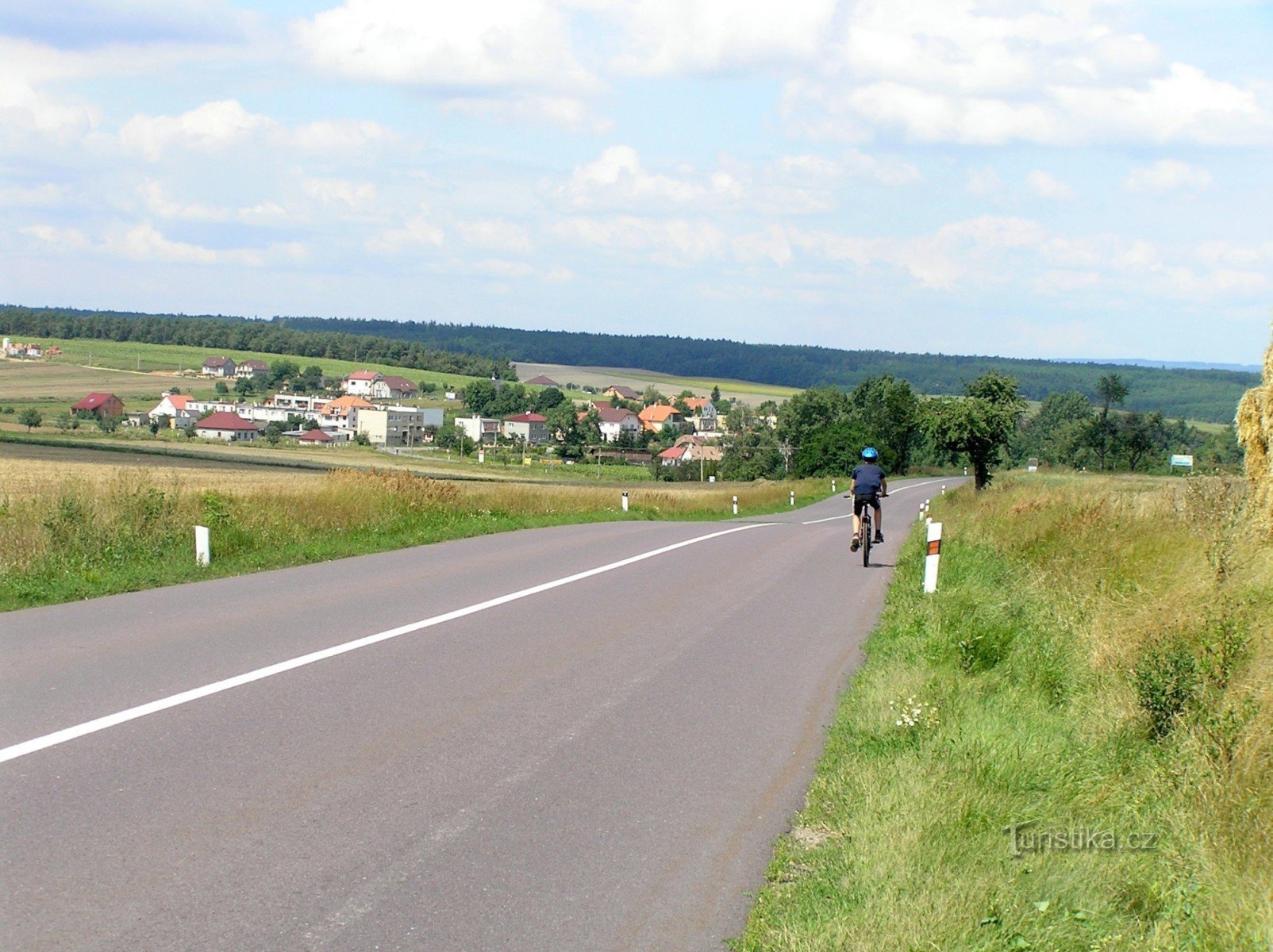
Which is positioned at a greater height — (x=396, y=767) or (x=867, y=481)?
(x=867, y=481)

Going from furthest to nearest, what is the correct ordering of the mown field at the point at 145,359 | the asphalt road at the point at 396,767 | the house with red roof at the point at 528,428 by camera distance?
the mown field at the point at 145,359 < the house with red roof at the point at 528,428 < the asphalt road at the point at 396,767

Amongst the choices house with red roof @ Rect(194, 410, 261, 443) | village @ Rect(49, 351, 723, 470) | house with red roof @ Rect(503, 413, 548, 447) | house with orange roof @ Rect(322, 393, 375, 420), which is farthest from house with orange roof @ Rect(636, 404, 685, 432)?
house with red roof @ Rect(194, 410, 261, 443)

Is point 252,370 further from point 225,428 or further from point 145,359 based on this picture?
point 225,428

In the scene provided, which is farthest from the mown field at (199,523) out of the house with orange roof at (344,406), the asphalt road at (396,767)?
the house with orange roof at (344,406)

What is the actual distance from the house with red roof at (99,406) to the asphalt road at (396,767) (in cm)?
10450

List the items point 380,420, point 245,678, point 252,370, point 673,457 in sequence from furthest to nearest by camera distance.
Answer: point 252,370
point 380,420
point 673,457
point 245,678

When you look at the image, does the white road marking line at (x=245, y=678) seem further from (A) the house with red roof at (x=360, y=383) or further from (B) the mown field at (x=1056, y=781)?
(A) the house with red roof at (x=360, y=383)

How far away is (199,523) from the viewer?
16422mm

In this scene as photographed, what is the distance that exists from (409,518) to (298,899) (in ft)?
57.0

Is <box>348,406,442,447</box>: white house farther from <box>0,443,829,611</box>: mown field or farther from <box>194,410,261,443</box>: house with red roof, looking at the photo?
<box>0,443,829,611</box>: mown field

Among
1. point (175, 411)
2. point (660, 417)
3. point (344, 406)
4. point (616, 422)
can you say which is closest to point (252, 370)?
point (344, 406)

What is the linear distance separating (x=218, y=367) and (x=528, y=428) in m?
59.4

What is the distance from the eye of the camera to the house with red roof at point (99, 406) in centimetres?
10738

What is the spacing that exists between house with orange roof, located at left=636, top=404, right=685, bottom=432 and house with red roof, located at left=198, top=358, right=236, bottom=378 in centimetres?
6168
